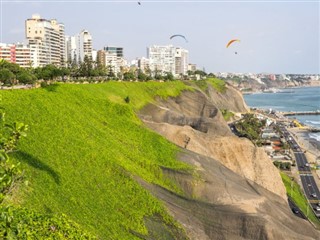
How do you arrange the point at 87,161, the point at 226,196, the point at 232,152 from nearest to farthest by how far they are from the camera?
the point at 87,161, the point at 226,196, the point at 232,152

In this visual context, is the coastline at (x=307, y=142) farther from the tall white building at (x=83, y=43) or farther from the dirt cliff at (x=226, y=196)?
the tall white building at (x=83, y=43)

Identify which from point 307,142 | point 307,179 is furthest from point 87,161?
point 307,142

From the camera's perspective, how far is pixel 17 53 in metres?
127

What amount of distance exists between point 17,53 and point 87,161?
4278 inches

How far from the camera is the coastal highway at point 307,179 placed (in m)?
62.1

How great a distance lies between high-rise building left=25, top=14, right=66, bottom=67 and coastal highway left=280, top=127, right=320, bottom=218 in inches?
3379

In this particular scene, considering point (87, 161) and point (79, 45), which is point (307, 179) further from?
point (79, 45)

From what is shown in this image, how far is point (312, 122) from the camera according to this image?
167375 millimetres

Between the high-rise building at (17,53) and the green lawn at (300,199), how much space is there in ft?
291

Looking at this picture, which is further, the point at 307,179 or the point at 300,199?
the point at 307,179

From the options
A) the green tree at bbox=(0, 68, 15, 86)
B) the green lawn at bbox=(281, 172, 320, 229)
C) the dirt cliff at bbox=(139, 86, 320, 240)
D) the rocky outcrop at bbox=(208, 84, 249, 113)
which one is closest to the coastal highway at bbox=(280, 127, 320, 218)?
the green lawn at bbox=(281, 172, 320, 229)

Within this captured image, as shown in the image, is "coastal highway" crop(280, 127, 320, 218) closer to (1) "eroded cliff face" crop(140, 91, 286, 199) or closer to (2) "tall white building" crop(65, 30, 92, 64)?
(1) "eroded cliff face" crop(140, 91, 286, 199)

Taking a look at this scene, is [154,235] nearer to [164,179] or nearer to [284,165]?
[164,179]

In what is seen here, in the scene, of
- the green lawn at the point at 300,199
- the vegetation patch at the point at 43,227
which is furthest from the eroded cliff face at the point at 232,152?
the vegetation patch at the point at 43,227
